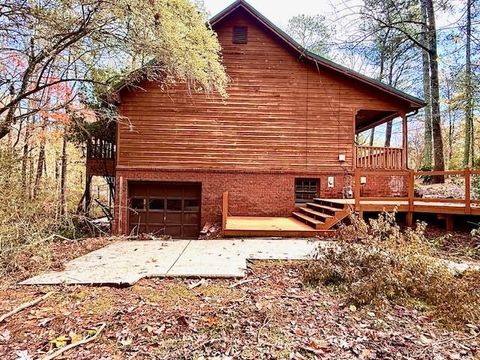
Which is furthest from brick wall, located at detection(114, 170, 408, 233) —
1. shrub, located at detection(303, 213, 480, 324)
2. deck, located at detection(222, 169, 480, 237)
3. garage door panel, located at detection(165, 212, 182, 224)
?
shrub, located at detection(303, 213, 480, 324)

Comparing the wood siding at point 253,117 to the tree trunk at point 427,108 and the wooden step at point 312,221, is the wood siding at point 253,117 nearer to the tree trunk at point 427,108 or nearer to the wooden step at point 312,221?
the wooden step at point 312,221

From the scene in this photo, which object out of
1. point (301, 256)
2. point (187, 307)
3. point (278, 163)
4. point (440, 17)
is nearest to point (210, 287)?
point (187, 307)

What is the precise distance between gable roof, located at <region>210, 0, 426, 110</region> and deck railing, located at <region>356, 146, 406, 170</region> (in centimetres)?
177

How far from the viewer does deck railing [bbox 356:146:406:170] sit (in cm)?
1124

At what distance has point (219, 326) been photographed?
3.04m

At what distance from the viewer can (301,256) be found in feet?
18.2

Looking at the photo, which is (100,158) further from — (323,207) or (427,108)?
(427,108)

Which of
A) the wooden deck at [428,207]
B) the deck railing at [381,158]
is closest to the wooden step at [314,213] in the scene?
the wooden deck at [428,207]

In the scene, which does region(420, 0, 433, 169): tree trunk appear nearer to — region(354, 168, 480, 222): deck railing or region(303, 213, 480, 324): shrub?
region(354, 168, 480, 222): deck railing

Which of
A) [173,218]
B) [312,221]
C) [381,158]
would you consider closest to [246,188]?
[173,218]

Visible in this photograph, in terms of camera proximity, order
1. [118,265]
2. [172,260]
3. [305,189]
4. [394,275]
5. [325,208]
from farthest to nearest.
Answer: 1. [305,189]
2. [325,208]
3. [172,260]
4. [118,265]
5. [394,275]

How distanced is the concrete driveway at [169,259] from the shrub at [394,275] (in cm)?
82

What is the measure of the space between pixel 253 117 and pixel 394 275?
27.6 feet

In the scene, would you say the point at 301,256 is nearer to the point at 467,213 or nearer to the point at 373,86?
the point at 467,213
